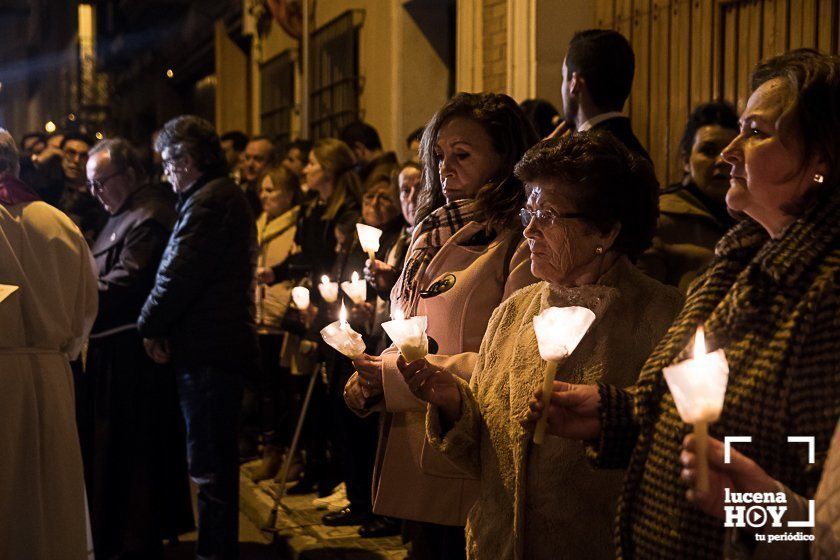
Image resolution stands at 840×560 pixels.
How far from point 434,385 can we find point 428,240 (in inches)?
38.4

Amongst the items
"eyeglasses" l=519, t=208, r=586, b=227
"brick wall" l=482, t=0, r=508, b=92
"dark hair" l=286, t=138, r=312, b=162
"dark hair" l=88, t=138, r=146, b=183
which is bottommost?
"eyeglasses" l=519, t=208, r=586, b=227

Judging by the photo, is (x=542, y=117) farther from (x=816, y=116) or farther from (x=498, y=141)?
(x=816, y=116)

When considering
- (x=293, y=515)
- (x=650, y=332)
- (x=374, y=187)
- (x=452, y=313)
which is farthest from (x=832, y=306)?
(x=293, y=515)

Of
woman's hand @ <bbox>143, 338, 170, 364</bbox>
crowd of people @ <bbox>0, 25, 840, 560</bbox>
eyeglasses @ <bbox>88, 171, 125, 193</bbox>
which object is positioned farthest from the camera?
eyeglasses @ <bbox>88, 171, 125, 193</bbox>

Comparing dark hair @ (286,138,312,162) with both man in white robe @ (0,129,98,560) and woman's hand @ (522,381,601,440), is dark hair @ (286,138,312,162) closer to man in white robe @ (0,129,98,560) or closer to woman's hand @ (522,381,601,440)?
man in white robe @ (0,129,98,560)

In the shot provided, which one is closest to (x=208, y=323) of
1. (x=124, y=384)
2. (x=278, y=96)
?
(x=124, y=384)

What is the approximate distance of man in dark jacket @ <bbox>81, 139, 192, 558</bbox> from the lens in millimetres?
6238

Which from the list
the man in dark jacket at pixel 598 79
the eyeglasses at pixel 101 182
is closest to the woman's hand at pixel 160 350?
the eyeglasses at pixel 101 182

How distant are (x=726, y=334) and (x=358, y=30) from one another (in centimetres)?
1195

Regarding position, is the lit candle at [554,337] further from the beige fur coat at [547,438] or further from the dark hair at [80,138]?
the dark hair at [80,138]

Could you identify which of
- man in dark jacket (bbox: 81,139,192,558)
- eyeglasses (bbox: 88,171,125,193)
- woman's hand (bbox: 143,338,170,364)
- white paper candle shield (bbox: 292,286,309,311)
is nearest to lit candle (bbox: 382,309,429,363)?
white paper candle shield (bbox: 292,286,309,311)

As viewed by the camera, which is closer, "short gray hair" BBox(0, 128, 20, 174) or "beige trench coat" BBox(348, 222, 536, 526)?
"beige trench coat" BBox(348, 222, 536, 526)

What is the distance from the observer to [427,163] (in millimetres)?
4160

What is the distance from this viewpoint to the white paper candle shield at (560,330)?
2.42 meters
